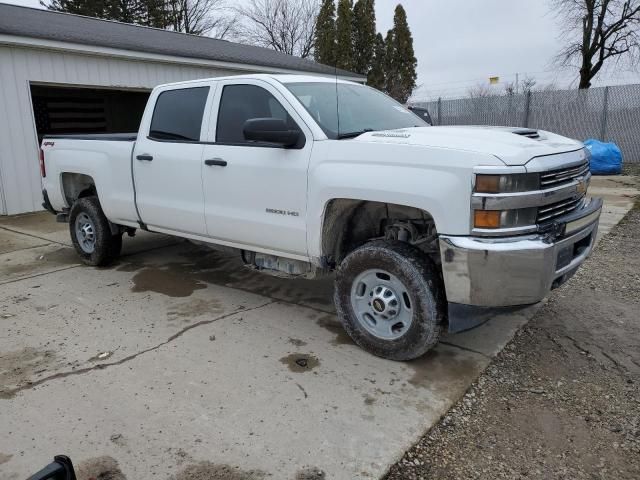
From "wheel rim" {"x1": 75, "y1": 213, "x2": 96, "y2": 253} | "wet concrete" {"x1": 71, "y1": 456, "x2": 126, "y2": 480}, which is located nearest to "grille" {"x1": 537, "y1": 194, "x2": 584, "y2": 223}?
"wet concrete" {"x1": 71, "y1": 456, "x2": 126, "y2": 480}

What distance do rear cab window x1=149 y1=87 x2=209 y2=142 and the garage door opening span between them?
37.9ft

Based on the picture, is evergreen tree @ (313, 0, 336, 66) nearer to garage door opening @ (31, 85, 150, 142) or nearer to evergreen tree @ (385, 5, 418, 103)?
evergreen tree @ (385, 5, 418, 103)

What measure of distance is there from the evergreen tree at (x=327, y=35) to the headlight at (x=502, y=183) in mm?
26972

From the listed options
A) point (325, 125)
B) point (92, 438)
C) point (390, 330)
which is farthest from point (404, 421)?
point (325, 125)

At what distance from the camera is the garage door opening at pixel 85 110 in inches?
630

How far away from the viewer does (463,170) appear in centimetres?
304

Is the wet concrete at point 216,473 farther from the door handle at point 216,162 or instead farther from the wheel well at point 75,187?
the wheel well at point 75,187

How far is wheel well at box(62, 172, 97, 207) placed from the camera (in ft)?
20.8

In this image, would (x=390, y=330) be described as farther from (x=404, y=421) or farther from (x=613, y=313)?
(x=613, y=313)

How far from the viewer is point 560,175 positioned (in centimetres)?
329

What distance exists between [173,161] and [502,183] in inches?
122

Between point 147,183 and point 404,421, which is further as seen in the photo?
point 147,183

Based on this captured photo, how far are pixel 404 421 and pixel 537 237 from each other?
1359 mm

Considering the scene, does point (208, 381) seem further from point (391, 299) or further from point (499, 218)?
point (499, 218)
